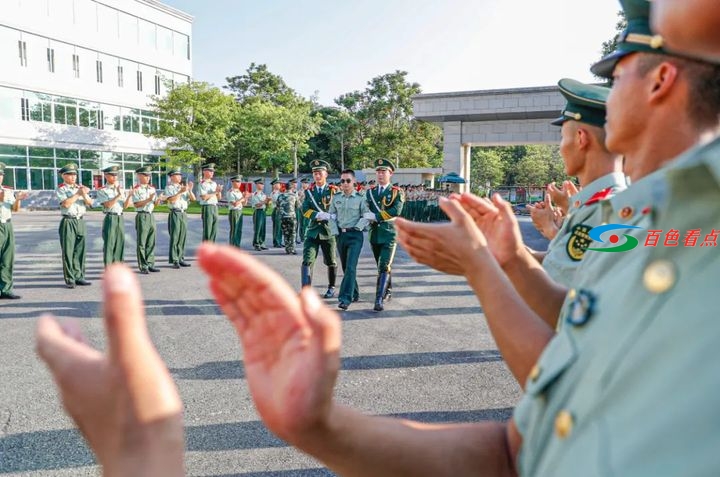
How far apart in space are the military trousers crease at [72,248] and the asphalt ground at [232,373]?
0.30 metres

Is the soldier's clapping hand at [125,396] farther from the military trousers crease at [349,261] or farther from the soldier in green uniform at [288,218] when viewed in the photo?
the soldier in green uniform at [288,218]

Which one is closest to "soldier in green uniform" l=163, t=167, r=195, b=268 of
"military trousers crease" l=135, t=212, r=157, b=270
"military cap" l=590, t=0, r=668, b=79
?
"military trousers crease" l=135, t=212, r=157, b=270

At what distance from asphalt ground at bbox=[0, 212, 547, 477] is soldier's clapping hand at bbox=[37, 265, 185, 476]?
253 centimetres

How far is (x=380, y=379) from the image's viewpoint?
14.5 ft

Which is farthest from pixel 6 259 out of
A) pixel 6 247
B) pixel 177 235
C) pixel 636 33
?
pixel 636 33

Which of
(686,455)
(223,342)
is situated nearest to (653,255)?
(686,455)

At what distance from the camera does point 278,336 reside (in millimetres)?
834

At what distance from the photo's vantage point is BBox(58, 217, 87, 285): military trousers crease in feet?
28.2

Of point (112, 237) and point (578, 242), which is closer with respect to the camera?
point (578, 242)

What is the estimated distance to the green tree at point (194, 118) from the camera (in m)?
31.8

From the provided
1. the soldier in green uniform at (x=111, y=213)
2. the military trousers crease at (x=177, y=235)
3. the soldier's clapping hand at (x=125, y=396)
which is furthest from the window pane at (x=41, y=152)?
the soldier's clapping hand at (x=125, y=396)

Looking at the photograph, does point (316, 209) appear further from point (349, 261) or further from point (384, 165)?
point (349, 261)

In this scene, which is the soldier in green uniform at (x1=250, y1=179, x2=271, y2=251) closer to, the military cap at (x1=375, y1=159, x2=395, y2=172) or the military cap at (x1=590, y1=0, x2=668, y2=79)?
the military cap at (x1=375, y1=159, x2=395, y2=172)

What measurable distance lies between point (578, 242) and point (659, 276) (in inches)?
65.7
